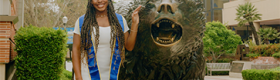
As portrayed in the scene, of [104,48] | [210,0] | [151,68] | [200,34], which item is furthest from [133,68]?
[210,0]

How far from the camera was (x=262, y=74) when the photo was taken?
11.9 m

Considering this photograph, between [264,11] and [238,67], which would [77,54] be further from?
[264,11]

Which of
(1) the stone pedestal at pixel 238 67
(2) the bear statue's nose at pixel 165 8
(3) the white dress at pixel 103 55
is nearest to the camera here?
(2) the bear statue's nose at pixel 165 8

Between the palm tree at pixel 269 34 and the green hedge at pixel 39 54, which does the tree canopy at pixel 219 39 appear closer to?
the palm tree at pixel 269 34

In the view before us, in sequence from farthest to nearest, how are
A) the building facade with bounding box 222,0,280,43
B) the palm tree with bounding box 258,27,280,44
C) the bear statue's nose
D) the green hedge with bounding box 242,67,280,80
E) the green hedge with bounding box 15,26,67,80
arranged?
the palm tree with bounding box 258,27,280,44
the building facade with bounding box 222,0,280,43
the green hedge with bounding box 242,67,280,80
the green hedge with bounding box 15,26,67,80
the bear statue's nose

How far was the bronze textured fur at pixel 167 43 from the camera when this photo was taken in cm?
220

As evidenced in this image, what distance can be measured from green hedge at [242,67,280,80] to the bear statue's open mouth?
1017 centimetres

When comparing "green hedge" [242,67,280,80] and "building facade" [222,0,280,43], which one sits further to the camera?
"building facade" [222,0,280,43]

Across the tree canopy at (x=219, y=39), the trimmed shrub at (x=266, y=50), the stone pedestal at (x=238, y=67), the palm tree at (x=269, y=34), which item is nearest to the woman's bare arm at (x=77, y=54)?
the stone pedestal at (x=238, y=67)

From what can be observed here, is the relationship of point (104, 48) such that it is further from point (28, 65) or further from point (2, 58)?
point (28, 65)

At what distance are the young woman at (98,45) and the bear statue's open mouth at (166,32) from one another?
0.16 metres

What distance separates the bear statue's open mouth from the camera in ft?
7.09

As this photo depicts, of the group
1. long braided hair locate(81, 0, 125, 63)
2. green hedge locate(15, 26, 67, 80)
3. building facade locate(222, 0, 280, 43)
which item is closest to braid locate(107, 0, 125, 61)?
long braided hair locate(81, 0, 125, 63)

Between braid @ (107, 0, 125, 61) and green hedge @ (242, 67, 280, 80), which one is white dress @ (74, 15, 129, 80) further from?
green hedge @ (242, 67, 280, 80)
